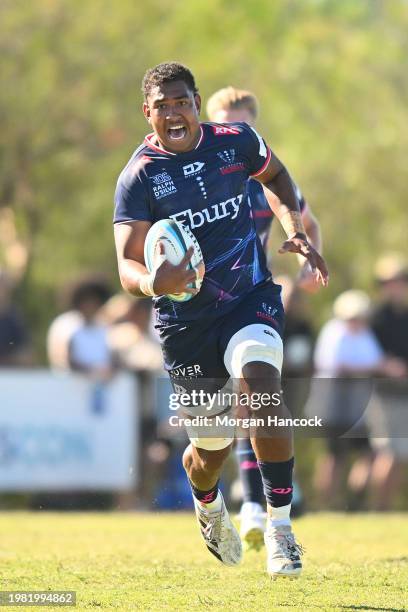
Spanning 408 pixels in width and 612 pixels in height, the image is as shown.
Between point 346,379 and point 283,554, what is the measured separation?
23.7 ft

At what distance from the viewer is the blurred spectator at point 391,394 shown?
13688 mm

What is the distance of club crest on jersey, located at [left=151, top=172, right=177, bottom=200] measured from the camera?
6.59 meters

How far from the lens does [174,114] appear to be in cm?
655

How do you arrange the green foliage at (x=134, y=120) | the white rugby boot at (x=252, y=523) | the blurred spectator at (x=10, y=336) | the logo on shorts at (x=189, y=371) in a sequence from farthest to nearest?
the green foliage at (x=134, y=120) → the blurred spectator at (x=10, y=336) → the white rugby boot at (x=252, y=523) → the logo on shorts at (x=189, y=371)

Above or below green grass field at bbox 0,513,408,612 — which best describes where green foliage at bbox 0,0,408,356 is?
above

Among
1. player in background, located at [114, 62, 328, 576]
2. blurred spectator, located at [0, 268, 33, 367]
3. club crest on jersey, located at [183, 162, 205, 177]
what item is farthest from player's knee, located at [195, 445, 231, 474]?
blurred spectator, located at [0, 268, 33, 367]

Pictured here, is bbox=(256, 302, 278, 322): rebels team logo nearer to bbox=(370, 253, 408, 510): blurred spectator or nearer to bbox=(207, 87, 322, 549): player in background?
bbox=(207, 87, 322, 549): player in background

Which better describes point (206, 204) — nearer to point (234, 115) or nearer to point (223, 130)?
point (223, 130)

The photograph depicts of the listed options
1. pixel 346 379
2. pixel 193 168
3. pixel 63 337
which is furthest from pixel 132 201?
pixel 346 379

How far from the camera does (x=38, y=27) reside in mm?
20062

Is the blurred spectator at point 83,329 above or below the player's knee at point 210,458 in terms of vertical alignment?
→ above

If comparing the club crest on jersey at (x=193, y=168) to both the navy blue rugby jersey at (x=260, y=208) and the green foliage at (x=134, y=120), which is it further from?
the green foliage at (x=134, y=120)

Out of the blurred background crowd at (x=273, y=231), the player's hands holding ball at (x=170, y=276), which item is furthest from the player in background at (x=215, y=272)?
the blurred background crowd at (x=273, y=231)

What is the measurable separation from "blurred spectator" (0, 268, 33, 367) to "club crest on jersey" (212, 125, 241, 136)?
24.0 feet
